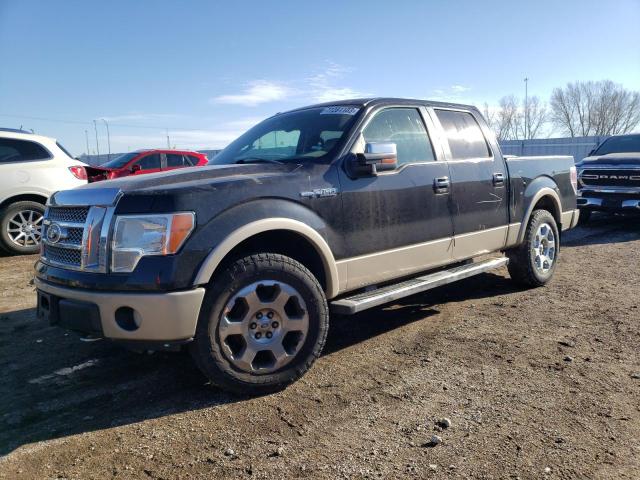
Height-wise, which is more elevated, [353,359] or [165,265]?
[165,265]

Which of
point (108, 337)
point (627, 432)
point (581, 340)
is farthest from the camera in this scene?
point (581, 340)

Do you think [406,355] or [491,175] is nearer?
[406,355]

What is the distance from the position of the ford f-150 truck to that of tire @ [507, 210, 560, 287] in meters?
4.87

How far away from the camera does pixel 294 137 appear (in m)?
4.31

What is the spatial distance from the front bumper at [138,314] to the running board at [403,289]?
1.11 metres

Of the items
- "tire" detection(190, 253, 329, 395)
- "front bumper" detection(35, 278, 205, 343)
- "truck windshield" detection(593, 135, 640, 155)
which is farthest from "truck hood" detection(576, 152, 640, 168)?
"front bumper" detection(35, 278, 205, 343)

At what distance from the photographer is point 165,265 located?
2.94 metres

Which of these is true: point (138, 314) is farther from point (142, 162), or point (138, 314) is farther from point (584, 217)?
point (142, 162)

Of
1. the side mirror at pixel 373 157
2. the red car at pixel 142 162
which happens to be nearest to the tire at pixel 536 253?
the side mirror at pixel 373 157

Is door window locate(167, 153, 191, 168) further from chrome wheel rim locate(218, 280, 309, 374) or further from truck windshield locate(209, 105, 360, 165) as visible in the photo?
chrome wheel rim locate(218, 280, 309, 374)

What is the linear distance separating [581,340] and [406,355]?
149cm

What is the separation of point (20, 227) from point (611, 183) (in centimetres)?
1065

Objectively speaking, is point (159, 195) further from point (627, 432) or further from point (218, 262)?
point (627, 432)

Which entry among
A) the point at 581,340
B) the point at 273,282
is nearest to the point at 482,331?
the point at 581,340
